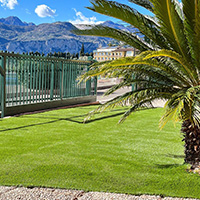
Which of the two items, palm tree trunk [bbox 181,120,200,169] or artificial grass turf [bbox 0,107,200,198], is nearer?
artificial grass turf [bbox 0,107,200,198]

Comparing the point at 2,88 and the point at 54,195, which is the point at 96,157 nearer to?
the point at 54,195

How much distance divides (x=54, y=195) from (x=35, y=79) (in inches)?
308

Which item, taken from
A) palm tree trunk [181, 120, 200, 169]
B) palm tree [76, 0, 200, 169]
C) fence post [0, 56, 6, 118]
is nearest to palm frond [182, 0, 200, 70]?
palm tree [76, 0, 200, 169]

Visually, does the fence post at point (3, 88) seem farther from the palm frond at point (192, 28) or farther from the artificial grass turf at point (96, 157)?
the palm frond at point (192, 28)

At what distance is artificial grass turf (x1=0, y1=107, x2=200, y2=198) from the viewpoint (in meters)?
4.01

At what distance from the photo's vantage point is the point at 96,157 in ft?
17.1

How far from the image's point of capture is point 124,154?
553 centimetres

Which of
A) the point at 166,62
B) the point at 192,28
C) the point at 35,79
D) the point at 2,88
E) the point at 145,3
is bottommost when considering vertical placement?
the point at 2,88

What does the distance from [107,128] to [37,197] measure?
187 inches

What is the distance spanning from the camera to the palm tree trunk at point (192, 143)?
15.2 feet

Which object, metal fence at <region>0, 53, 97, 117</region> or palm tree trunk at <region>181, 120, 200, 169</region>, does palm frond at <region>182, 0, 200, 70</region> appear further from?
metal fence at <region>0, 53, 97, 117</region>

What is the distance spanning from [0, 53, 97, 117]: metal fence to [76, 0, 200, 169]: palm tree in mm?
5307

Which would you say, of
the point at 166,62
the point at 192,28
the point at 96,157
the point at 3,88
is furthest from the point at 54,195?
the point at 3,88

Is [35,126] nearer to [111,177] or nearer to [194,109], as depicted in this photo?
[111,177]
